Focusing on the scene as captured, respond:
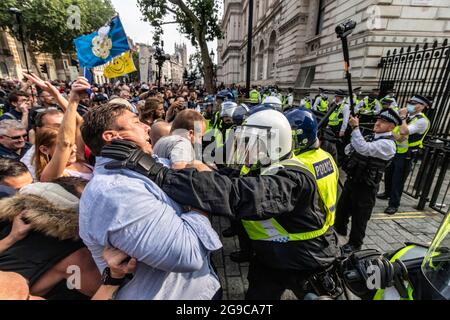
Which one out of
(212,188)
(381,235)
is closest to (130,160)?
(212,188)

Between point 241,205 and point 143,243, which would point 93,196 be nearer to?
point 143,243

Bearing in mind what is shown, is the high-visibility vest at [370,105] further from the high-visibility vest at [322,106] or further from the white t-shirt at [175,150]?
the white t-shirt at [175,150]

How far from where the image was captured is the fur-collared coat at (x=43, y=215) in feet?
4.40

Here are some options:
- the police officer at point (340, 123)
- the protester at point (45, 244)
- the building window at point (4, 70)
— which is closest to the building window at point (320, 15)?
the police officer at point (340, 123)

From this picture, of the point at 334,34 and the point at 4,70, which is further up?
the point at 334,34

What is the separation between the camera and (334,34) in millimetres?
13328

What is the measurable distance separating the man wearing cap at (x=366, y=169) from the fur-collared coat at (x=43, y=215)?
3.36 m

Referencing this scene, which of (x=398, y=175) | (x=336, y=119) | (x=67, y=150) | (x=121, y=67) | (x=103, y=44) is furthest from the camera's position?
(x=336, y=119)

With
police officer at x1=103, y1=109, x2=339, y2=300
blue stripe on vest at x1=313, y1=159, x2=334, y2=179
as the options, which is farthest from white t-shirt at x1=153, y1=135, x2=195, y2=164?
blue stripe on vest at x1=313, y1=159, x2=334, y2=179

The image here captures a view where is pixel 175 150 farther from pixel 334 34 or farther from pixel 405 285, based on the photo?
pixel 334 34

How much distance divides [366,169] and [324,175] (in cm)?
218

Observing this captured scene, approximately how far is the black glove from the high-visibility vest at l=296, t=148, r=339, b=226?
1071mm

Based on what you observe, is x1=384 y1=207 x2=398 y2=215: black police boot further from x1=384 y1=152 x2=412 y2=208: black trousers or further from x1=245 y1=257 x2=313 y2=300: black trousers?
x1=245 y1=257 x2=313 y2=300: black trousers

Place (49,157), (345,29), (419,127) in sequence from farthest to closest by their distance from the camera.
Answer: (419,127), (345,29), (49,157)
